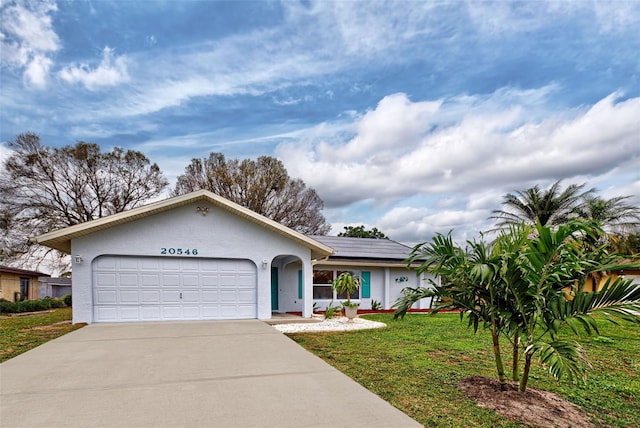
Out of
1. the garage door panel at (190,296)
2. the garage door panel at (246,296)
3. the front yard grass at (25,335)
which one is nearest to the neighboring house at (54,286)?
the front yard grass at (25,335)

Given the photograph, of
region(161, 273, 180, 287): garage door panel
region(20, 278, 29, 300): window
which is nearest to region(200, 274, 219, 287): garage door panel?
region(161, 273, 180, 287): garage door panel

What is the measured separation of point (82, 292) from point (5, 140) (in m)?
18.6

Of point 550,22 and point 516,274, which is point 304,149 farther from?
point 516,274

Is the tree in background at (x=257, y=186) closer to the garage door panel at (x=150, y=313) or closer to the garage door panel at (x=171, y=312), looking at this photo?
the garage door panel at (x=171, y=312)

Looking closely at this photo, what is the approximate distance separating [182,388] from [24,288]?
31526mm

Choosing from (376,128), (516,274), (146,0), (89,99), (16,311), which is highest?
(146,0)

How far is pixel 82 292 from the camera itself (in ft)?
41.4

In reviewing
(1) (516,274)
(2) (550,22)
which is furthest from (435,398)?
(2) (550,22)

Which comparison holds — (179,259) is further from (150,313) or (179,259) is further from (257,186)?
(257,186)

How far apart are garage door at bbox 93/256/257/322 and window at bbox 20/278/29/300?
21.7 m

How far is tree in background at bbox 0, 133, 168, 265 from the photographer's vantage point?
24.7 metres

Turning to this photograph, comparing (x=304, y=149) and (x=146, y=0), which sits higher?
(x=146, y=0)

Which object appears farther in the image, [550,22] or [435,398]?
[550,22]

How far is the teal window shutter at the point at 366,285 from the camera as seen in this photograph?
19.5m
